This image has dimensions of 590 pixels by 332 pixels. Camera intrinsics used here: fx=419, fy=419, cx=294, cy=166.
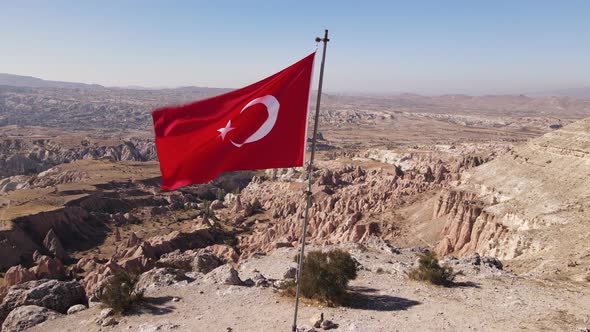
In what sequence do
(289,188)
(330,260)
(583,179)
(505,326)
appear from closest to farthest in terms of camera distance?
(505,326), (330,260), (583,179), (289,188)

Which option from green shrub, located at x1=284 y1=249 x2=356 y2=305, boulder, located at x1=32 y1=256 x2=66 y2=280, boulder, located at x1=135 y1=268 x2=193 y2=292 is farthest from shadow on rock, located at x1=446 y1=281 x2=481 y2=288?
boulder, located at x1=32 y1=256 x2=66 y2=280

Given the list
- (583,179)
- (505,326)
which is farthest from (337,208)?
(505,326)

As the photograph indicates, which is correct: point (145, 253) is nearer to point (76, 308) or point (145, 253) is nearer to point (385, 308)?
point (76, 308)

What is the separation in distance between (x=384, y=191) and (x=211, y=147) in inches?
1838

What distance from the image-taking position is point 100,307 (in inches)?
658

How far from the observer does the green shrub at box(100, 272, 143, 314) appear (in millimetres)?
15594

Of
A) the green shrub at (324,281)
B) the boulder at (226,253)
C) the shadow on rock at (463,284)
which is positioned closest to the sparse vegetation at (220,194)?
the boulder at (226,253)

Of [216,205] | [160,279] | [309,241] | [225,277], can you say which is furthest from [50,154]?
[225,277]

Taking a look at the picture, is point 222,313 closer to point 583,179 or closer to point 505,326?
point 505,326

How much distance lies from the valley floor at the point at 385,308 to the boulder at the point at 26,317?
0.56 meters

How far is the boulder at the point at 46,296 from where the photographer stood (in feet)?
58.3

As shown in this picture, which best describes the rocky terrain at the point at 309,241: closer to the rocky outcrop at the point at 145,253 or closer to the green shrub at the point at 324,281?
the rocky outcrop at the point at 145,253

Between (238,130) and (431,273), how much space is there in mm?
11864

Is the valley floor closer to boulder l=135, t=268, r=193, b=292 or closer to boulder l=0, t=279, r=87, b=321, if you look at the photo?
boulder l=135, t=268, r=193, b=292
